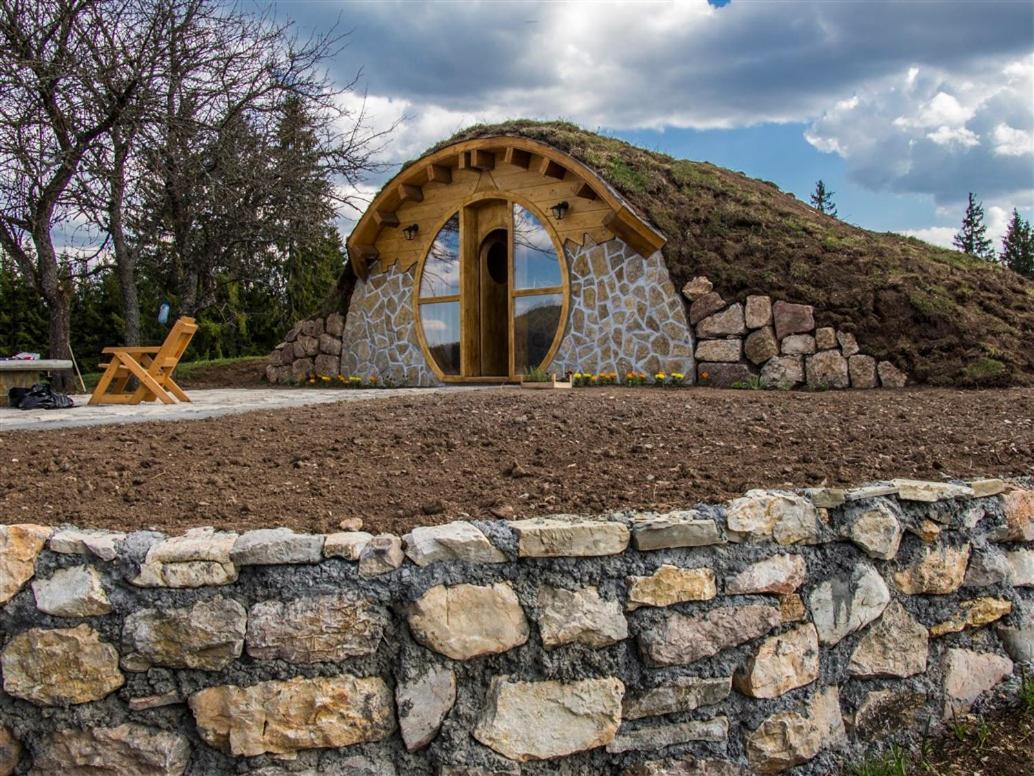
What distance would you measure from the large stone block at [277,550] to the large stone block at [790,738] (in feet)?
5.80

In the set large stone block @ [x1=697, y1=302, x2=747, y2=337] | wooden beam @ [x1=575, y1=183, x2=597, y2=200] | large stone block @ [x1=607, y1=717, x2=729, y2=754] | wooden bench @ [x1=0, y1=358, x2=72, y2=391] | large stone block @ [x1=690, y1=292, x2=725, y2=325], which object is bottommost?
large stone block @ [x1=607, y1=717, x2=729, y2=754]

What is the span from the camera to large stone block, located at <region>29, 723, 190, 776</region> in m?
2.79

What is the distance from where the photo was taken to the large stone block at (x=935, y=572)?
137 inches

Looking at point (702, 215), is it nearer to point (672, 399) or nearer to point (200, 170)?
point (672, 399)

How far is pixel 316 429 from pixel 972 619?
3.54 m

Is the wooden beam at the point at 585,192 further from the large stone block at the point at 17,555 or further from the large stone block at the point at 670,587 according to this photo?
the large stone block at the point at 17,555

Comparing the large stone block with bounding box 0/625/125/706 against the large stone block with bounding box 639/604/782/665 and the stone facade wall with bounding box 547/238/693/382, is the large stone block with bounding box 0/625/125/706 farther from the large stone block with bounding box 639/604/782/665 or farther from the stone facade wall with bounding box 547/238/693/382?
the stone facade wall with bounding box 547/238/693/382

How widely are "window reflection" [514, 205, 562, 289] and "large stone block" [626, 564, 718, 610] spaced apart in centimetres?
825

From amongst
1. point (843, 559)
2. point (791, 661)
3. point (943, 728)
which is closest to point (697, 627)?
point (791, 661)

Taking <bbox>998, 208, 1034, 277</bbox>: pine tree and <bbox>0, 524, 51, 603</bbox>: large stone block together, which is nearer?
<bbox>0, 524, 51, 603</bbox>: large stone block

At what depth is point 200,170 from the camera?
1162 cm

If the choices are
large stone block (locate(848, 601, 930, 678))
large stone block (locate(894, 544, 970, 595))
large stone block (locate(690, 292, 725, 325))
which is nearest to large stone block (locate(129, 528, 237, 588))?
large stone block (locate(848, 601, 930, 678))

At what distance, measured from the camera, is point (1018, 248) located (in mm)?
27188

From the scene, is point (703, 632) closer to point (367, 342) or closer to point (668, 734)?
point (668, 734)
